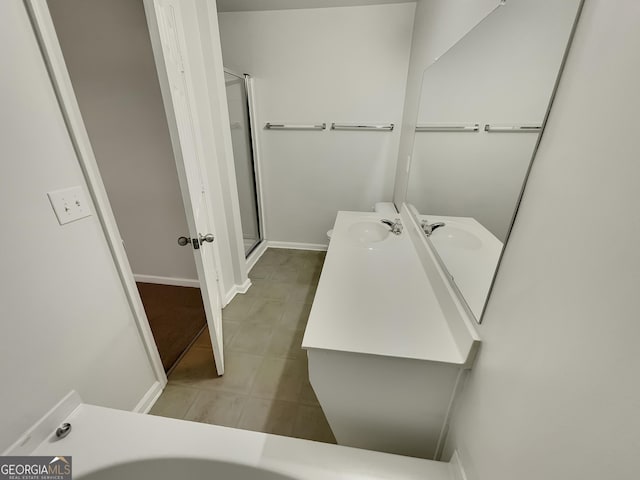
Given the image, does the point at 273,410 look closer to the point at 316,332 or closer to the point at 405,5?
the point at 316,332

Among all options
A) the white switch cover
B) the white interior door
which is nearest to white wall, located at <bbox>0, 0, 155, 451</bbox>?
the white switch cover

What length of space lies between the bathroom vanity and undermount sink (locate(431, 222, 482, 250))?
11 centimetres

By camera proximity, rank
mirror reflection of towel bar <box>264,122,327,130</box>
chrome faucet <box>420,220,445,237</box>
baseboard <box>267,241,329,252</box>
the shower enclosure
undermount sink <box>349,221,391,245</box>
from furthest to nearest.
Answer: baseboard <box>267,241,329,252</box> → mirror reflection of towel bar <box>264,122,327,130</box> → the shower enclosure → undermount sink <box>349,221,391,245</box> → chrome faucet <box>420,220,445,237</box>

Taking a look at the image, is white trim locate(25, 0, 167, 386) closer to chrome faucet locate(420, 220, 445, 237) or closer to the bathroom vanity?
the bathroom vanity

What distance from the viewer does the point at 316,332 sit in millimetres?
919

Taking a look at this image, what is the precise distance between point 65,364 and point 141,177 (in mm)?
1538

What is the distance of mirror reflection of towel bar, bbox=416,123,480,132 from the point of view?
3.18 feet

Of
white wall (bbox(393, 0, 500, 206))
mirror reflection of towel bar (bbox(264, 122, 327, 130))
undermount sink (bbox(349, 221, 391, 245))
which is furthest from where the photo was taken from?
mirror reflection of towel bar (bbox(264, 122, 327, 130))

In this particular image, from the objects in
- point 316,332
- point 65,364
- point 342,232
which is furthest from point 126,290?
point 342,232

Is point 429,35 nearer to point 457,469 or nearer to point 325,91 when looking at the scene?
point 325,91

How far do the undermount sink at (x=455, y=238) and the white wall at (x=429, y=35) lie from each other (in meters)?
0.78

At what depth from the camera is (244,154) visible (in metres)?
2.67

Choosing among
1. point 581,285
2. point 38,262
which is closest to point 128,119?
point 38,262

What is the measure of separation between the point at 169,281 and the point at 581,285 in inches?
109
